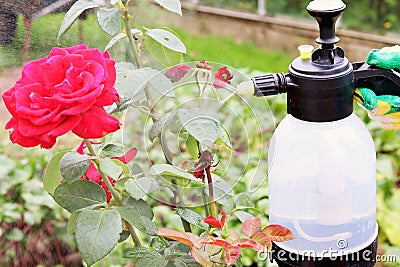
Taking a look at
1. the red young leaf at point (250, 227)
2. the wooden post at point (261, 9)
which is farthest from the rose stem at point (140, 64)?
the wooden post at point (261, 9)

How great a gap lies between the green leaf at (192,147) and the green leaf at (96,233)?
0.38ft

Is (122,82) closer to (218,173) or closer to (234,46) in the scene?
(218,173)

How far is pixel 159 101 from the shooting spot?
85 cm

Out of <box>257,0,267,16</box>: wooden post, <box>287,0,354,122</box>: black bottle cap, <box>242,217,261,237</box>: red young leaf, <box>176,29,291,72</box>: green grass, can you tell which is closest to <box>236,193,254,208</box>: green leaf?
<box>242,217,261,237</box>: red young leaf

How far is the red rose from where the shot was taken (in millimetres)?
745

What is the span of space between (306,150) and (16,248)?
914 mm

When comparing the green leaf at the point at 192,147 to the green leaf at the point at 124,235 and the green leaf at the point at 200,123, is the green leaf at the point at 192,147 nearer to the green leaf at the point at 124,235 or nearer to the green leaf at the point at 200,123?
the green leaf at the point at 200,123

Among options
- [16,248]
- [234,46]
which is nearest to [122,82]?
[16,248]

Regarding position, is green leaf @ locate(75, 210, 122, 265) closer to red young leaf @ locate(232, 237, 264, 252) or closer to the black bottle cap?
red young leaf @ locate(232, 237, 264, 252)

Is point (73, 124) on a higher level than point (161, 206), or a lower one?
higher

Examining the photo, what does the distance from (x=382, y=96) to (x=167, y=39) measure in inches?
11.6

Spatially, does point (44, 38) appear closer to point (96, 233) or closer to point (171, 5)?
point (171, 5)

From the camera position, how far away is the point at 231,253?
788 mm

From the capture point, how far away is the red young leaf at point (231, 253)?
78cm
